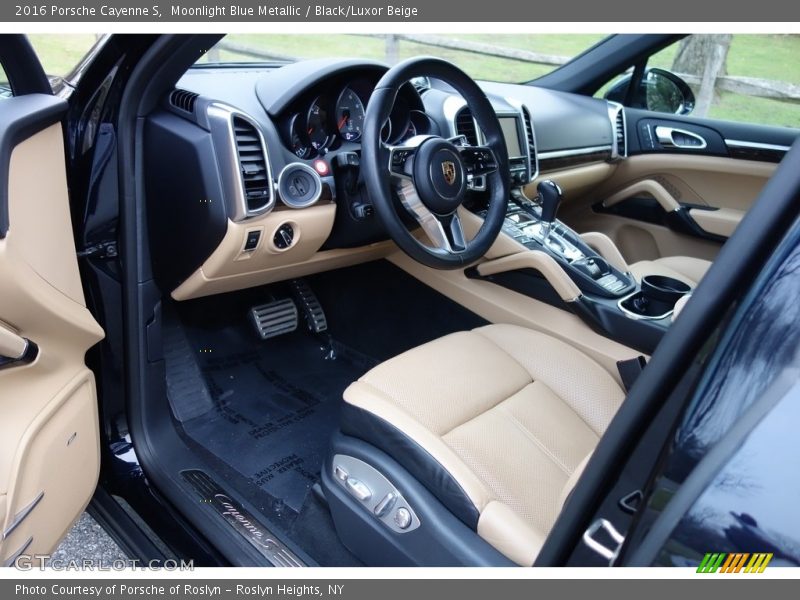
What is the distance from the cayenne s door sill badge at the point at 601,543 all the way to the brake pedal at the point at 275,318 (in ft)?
5.06

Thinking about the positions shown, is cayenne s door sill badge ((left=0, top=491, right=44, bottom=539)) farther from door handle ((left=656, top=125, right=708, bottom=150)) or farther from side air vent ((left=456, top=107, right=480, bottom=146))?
door handle ((left=656, top=125, right=708, bottom=150))

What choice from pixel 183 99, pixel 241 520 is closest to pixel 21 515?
pixel 241 520

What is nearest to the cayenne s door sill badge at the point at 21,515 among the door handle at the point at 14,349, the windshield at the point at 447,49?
the door handle at the point at 14,349

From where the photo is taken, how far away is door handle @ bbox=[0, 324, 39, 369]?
1.16m

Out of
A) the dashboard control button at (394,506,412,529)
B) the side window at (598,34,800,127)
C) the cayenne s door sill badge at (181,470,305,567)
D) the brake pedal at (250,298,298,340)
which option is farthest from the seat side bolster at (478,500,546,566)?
the side window at (598,34,800,127)

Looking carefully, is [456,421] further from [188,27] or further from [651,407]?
[188,27]

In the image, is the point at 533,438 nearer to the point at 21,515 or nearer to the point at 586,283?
the point at 586,283

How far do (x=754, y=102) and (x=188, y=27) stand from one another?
7.85ft

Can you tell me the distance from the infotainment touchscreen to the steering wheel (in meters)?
0.53

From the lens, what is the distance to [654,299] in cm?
181

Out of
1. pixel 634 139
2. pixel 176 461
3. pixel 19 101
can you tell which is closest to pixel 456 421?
pixel 176 461

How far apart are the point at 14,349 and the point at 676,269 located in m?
1.98

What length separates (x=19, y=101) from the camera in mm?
1244

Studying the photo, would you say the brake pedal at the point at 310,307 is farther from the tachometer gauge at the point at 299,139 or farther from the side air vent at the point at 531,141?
the side air vent at the point at 531,141
